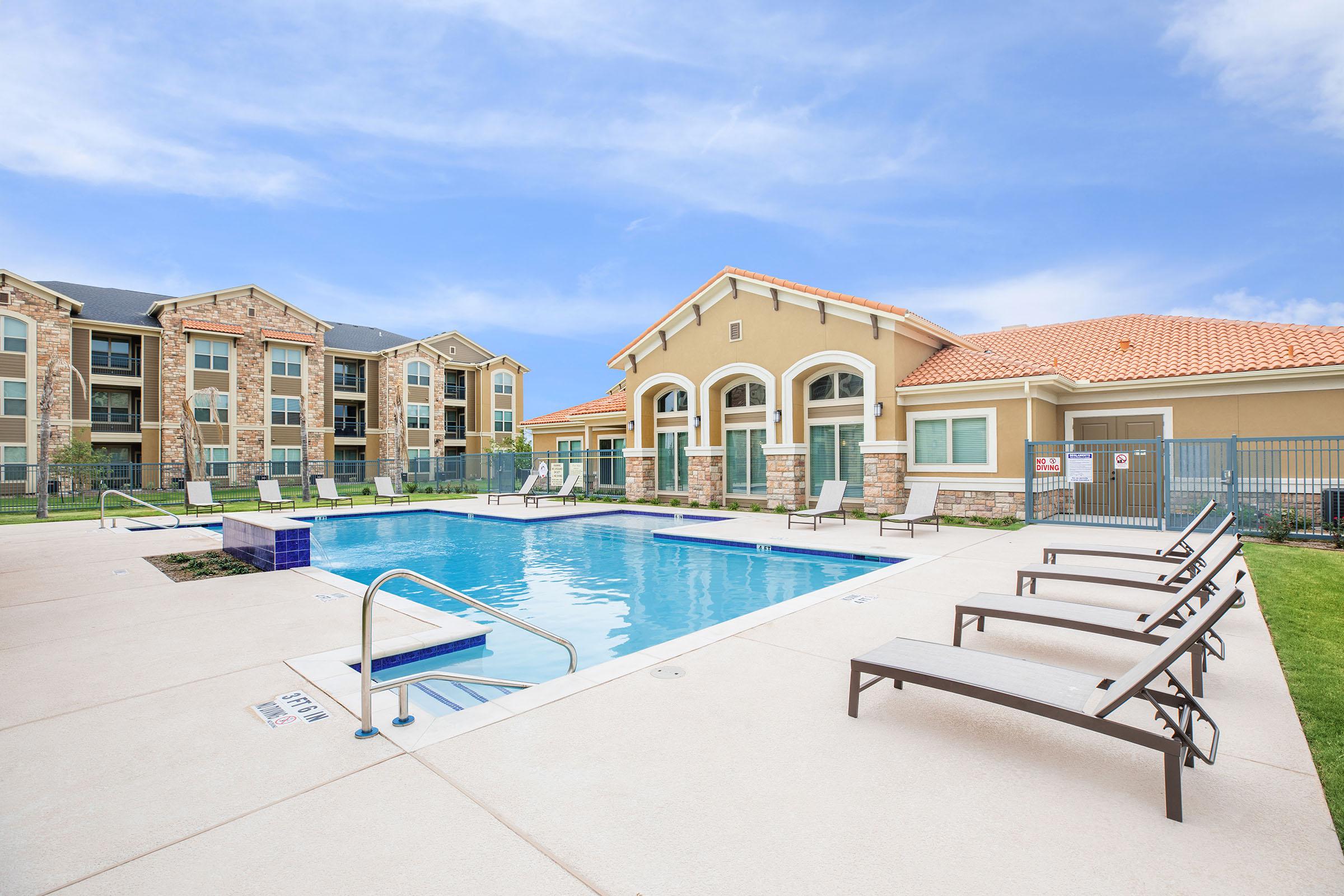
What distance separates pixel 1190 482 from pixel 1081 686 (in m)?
14.0

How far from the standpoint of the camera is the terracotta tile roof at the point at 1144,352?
13.4 metres

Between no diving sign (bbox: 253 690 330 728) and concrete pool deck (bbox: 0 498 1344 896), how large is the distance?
0.07 metres

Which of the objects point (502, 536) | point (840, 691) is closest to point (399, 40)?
point (502, 536)

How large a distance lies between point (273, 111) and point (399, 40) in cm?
687

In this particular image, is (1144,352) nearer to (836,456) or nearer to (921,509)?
(836,456)

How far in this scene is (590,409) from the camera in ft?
79.0

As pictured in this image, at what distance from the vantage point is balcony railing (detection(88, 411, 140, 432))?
3058 centimetres

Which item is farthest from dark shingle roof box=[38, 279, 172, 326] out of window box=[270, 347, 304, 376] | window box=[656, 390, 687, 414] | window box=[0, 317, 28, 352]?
window box=[656, 390, 687, 414]

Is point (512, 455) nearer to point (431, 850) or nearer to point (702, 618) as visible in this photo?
point (702, 618)

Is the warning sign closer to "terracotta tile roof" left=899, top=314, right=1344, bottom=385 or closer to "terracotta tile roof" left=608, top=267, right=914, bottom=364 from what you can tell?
"terracotta tile roof" left=899, top=314, right=1344, bottom=385

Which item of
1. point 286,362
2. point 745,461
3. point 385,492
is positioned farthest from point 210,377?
point 745,461

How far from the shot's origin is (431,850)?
2.43 m

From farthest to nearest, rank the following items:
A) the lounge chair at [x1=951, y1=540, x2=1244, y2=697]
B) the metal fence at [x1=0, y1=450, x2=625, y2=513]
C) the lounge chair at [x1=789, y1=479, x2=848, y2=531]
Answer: the metal fence at [x1=0, y1=450, x2=625, y2=513]
the lounge chair at [x1=789, y1=479, x2=848, y2=531]
the lounge chair at [x1=951, y1=540, x2=1244, y2=697]

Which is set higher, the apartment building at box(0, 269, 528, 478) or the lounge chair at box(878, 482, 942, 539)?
the apartment building at box(0, 269, 528, 478)
